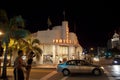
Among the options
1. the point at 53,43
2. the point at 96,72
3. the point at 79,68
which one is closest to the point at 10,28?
the point at 79,68

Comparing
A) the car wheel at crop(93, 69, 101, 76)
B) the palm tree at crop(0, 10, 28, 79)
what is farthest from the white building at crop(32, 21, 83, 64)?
the palm tree at crop(0, 10, 28, 79)

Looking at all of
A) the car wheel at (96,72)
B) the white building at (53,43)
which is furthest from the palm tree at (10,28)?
the white building at (53,43)

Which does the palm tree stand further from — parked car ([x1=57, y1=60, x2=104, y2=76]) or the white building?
the white building

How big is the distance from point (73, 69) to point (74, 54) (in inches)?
1700

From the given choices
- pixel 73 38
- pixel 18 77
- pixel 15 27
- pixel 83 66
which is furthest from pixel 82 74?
pixel 73 38

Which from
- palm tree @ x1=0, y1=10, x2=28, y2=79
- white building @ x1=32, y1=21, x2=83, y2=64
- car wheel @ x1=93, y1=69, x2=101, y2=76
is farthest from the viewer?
white building @ x1=32, y1=21, x2=83, y2=64

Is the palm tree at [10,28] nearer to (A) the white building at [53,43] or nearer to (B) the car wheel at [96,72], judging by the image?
(B) the car wheel at [96,72]

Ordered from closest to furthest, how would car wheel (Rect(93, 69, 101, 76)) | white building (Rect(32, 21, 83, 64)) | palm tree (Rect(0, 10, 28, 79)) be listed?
palm tree (Rect(0, 10, 28, 79)) < car wheel (Rect(93, 69, 101, 76)) < white building (Rect(32, 21, 83, 64))

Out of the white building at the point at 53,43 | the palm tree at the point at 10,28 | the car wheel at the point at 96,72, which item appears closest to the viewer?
the palm tree at the point at 10,28

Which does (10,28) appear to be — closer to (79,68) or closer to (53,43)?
(79,68)

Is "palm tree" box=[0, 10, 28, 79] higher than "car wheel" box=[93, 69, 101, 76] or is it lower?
higher

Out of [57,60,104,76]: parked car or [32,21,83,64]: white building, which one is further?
[32,21,83,64]: white building

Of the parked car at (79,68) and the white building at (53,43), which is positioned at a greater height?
the white building at (53,43)

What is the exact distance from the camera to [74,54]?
72.4 metres
